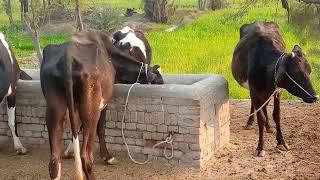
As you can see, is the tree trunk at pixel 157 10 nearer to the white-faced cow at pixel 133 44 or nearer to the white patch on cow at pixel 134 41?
the white-faced cow at pixel 133 44

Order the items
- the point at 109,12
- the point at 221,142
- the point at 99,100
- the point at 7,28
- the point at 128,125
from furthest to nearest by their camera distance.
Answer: the point at 7,28 < the point at 109,12 < the point at 221,142 < the point at 128,125 < the point at 99,100

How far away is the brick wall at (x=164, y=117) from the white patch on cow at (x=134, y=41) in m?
Result: 1.55

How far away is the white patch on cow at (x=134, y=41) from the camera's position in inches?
379

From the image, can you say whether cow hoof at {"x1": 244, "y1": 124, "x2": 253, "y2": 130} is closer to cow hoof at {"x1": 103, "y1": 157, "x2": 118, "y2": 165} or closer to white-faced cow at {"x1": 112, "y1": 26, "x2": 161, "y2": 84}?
white-faced cow at {"x1": 112, "y1": 26, "x2": 161, "y2": 84}

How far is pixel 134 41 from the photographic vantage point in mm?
9727

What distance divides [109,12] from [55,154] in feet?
54.2

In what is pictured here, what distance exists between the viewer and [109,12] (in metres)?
22.3

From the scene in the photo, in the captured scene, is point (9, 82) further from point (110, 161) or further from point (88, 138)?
point (88, 138)

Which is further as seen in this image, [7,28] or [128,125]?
[7,28]

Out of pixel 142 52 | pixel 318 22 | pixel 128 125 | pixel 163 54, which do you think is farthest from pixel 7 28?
pixel 318 22

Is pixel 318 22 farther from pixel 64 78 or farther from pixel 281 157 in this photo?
pixel 64 78

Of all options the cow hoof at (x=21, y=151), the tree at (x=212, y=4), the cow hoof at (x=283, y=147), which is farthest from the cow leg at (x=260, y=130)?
the tree at (x=212, y=4)

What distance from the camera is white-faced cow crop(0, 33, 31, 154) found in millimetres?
8227

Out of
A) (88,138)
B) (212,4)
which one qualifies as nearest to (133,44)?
(88,138)
